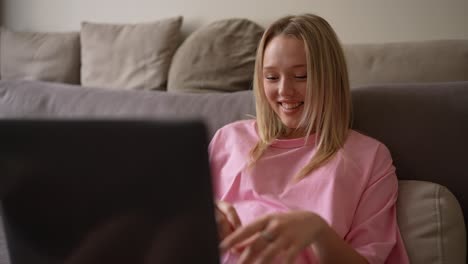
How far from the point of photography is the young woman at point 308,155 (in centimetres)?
105

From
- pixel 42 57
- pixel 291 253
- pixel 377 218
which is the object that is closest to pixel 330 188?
pixel 377 218

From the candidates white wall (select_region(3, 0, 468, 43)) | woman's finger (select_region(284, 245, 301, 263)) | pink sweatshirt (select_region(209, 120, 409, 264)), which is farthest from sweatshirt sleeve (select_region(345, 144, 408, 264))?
white wall (select_region(3, 0, 468, 43))

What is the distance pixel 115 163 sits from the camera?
1.88 feet

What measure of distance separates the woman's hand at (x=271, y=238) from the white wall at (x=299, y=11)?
1050 millimetres

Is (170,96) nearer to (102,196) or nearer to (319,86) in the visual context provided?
(319,86)

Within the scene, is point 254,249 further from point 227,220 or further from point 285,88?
point 285,88

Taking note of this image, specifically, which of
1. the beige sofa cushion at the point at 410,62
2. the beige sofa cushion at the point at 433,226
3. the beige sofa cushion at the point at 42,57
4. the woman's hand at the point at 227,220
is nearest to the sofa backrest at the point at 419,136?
the beige sofa cushion at the point at 433,226

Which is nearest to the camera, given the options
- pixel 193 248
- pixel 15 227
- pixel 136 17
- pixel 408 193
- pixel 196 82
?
pixel 193 248

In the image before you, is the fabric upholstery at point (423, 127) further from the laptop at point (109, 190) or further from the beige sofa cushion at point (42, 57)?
the beige sofa cushion at point (42, 57)

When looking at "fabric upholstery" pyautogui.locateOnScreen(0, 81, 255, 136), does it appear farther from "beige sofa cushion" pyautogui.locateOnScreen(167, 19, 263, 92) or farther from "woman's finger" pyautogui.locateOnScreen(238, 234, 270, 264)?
"woman's finger" pyautogui.locateOnScreen(238, 234, 270, 264)

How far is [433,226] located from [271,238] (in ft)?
1.64

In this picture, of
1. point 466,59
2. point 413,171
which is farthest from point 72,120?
point 466,59

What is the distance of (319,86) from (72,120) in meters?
0.70

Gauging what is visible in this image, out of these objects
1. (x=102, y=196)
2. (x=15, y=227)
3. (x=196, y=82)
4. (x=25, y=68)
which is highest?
(x=102, y=196)
